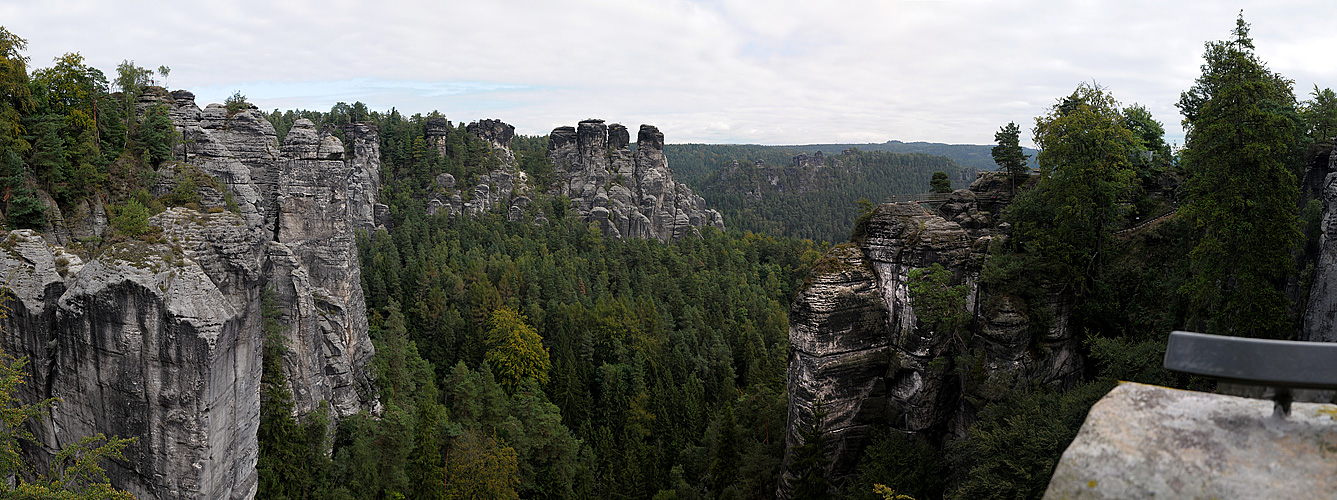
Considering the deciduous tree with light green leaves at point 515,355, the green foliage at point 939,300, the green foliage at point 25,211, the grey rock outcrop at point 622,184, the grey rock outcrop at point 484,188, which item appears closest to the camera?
the green foliage at point 25,211

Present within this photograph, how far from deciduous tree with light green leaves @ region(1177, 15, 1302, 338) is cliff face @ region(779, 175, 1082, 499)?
25.1ft

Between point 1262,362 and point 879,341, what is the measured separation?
78.7ft

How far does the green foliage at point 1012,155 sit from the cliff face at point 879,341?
160 inches

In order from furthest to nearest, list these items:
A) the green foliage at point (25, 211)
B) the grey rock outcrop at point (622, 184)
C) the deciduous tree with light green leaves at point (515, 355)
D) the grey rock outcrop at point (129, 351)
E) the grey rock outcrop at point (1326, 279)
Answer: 1. the grey rock outcrop at point (622, 184)
2. the deciduous tree with light green leaves at point (515, 355)
3. the grey rock outcrop at point (1326, 279)
4. the green foliage at point (25, 211)
5. the grey rock outcrop at point (129, 351)

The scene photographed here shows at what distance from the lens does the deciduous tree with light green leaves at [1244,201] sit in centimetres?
1534

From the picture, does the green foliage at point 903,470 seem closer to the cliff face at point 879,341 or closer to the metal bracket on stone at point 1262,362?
the cliff face at point 879,341

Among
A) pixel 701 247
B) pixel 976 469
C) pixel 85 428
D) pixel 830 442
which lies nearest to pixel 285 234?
pixel 85 428

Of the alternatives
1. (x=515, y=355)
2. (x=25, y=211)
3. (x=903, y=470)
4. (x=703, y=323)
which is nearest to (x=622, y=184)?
(x=703, y=323)

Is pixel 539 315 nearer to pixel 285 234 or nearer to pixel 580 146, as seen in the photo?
pixel 285 234

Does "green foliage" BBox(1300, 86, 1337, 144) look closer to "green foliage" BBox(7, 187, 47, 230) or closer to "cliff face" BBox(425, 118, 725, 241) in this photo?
"green foliage" BBox(7, 187, 47, 230)

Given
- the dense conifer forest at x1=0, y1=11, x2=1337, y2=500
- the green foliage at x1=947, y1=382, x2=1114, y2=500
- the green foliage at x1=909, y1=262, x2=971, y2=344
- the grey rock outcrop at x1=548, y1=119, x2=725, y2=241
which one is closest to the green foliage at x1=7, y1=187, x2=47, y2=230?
the dense conifer forest at x1=0, y1=11, x2=1337, y2=500

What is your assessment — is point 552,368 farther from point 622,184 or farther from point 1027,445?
point 622,184

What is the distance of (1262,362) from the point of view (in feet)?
8.60

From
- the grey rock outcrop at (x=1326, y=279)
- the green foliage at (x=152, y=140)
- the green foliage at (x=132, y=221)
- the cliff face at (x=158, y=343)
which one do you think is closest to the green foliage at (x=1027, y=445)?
the grey rock outcrop at (x=1326, y=279)
